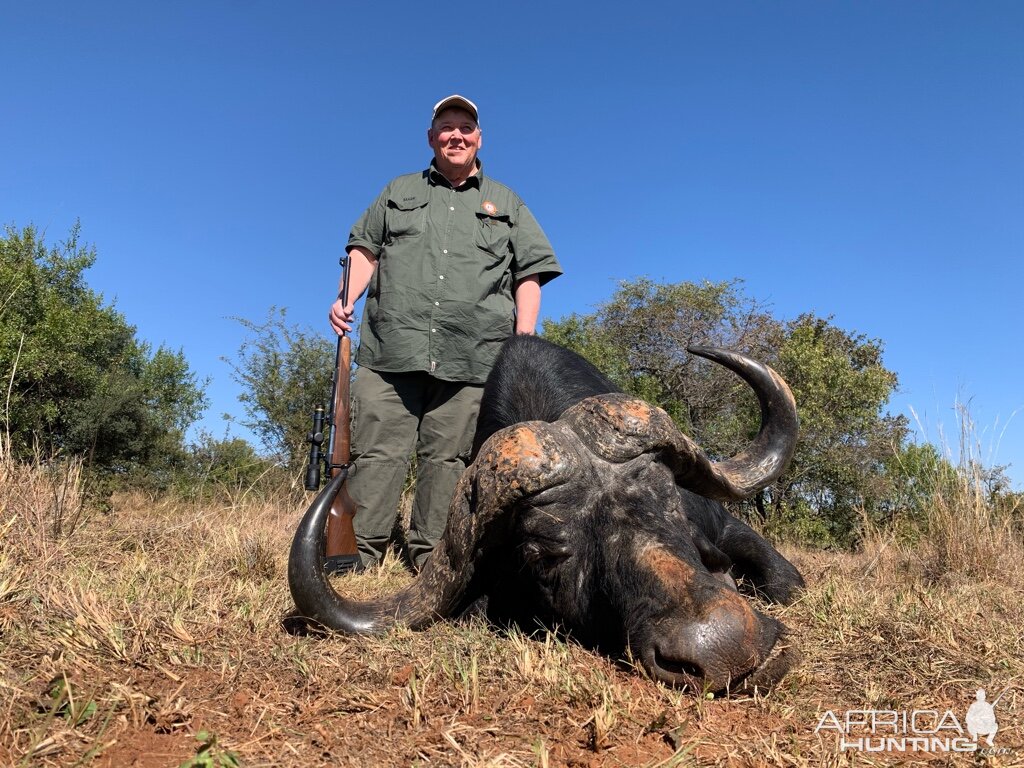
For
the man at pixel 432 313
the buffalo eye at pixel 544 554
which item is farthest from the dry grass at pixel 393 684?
the man at pixel 432 313

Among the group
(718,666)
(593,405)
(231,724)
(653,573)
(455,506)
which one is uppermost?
(593,405)

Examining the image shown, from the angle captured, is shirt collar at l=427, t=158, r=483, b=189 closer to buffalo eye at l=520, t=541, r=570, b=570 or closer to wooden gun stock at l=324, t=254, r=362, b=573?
wooden gun stock at l=324, t=254, r=362, b=573

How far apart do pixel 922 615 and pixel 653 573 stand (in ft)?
5.60

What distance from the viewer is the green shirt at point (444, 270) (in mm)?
4938

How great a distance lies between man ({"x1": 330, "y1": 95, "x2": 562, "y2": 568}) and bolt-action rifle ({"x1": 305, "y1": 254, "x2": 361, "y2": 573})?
9 cm

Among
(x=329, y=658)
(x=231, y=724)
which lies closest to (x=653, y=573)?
(x=329, y=658)

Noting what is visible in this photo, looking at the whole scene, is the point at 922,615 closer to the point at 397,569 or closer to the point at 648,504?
the point at 648,504

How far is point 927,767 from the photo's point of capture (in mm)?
1768

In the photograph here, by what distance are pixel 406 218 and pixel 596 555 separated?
11.3 feet

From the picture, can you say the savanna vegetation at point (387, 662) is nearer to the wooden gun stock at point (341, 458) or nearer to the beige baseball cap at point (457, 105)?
the wooden gun stock at point (341, 458)

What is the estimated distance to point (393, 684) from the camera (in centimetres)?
217

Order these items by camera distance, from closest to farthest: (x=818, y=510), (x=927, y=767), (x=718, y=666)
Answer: (x=927, y=767) < (x=718, y=666) < (x=818, y=510)

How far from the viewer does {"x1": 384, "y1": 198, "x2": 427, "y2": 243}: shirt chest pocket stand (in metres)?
5.18

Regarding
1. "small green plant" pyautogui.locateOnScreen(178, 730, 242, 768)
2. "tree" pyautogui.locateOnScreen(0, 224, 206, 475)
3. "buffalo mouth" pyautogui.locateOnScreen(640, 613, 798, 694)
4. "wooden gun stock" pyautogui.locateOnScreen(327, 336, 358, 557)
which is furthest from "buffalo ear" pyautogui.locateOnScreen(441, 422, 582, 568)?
"tree" pyautogui.locateOnScreen(0, 224, 206, 475)
